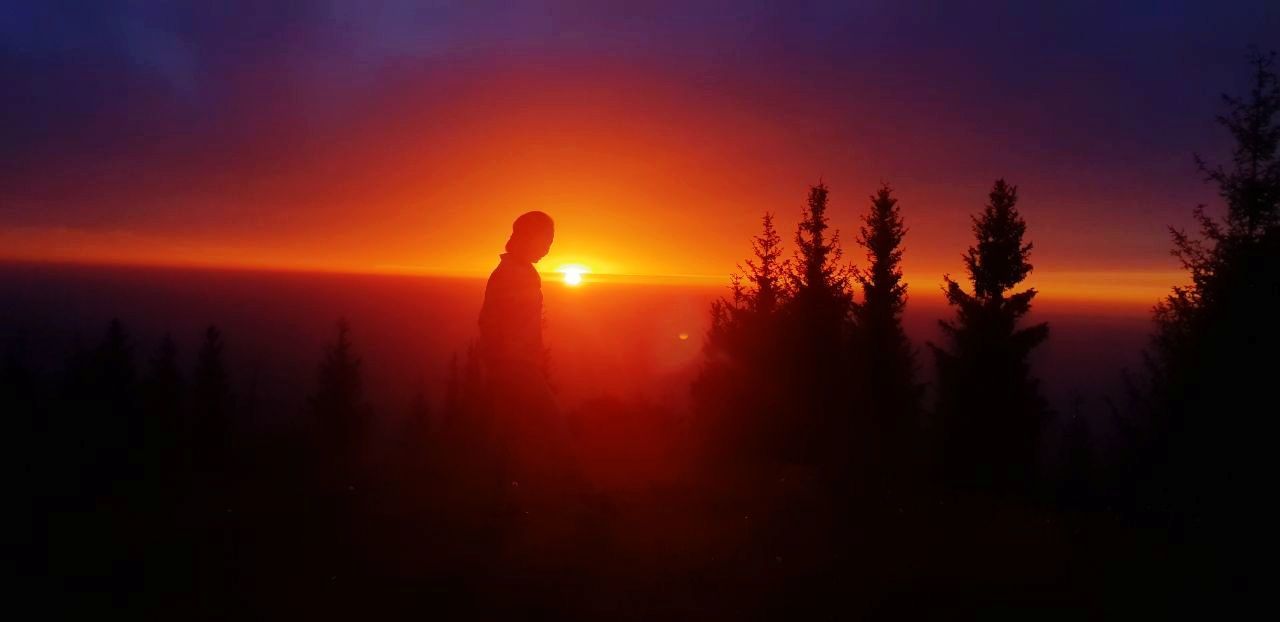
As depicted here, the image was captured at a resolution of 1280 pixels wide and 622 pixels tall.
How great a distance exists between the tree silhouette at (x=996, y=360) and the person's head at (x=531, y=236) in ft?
62.0

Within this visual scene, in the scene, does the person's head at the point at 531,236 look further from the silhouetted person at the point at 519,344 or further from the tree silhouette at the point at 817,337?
the tree silhouette at the point at 817,337

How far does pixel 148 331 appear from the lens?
4198 inches

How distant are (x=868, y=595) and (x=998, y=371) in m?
20.0

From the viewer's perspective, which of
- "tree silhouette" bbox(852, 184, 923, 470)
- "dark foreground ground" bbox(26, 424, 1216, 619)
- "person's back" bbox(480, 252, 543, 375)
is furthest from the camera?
"tree silhouette" bbox(852, 184, 923, 470)

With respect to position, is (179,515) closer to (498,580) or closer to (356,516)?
(356,516)

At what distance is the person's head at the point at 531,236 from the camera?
967 cm

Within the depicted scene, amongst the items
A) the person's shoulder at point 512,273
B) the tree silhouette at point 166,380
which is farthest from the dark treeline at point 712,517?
the tree silhouette at point 166,380

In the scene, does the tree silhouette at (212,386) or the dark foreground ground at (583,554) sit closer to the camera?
the dark foreground ground at (583,554)

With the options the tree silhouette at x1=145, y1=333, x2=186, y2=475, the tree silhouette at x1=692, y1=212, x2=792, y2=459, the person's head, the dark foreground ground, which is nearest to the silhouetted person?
the person's head

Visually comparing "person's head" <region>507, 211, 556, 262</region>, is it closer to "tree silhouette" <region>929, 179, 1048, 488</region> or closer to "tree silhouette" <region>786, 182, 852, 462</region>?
"tree silhouette" <region>786, 182, 852, 462</region>

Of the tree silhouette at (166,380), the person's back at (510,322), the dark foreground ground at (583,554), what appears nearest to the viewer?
the dark foreground ground at (583,554)

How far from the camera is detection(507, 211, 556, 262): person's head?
9.67 m

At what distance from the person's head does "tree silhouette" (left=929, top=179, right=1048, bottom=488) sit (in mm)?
18888

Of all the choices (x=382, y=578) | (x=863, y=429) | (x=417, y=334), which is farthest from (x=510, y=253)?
(x=417, y=334)
